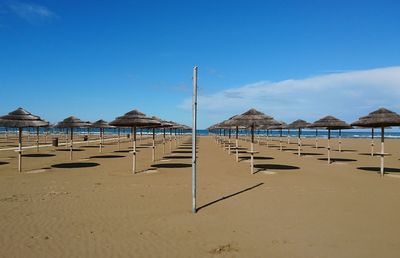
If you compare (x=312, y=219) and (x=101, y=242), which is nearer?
(x=101, y=242)

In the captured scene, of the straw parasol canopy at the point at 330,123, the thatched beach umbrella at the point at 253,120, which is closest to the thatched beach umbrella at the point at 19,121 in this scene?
the thatched beach umbrella at the point at 253,120

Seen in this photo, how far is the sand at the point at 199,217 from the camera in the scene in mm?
5336

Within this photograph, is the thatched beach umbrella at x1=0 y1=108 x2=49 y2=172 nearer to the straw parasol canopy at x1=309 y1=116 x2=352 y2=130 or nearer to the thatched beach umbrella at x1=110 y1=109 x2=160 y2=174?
the thatched beach umbrella at x1=110 y1=109 x2=160 y2=174

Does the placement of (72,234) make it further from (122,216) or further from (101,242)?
(122,216)

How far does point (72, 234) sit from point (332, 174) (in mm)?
10969

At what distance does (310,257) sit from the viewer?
4980mm

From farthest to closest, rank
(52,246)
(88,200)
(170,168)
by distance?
(170,168)
(88,200)
(52,246)

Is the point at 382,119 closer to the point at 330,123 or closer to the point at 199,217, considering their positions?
the point at 330,123

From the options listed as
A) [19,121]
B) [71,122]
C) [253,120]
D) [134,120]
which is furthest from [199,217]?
[71,122]

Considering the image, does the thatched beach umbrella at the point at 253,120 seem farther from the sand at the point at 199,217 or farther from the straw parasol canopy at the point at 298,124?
Answer: the straw parasol canopy at the point at 298,124

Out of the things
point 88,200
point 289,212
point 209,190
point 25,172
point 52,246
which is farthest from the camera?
point 25,172

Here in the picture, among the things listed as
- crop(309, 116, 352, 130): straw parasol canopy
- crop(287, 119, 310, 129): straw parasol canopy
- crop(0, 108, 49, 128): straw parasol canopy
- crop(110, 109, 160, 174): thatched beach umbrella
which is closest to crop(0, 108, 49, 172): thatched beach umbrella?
crop(0, 108, 49, 128): straw parasol canopy

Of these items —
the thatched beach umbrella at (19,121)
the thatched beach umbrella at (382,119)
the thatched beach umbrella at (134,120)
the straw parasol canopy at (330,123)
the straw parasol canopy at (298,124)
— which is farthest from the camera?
the straw parasol canopy at (298,124)

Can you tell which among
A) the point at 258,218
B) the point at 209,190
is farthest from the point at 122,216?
the point at 209,190
